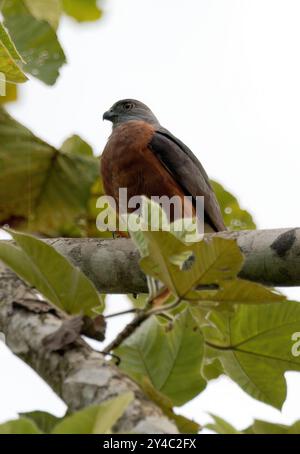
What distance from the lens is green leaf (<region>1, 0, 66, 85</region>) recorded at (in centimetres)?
411

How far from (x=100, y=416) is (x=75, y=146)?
3.35 meters

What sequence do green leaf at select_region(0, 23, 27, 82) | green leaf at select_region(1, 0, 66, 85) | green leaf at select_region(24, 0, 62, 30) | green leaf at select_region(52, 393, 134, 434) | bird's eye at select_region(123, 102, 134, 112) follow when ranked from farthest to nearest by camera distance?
bird's eye at select_region(123, 102, 134, 112)
green leaf at select_region(1, 0, 66, 85)
green leaf at select_region(24, 0, 62, 30)
green leaf at select_region(0, 23, 27, 82)
green leaf at select_region(52, 393, 134, 434)

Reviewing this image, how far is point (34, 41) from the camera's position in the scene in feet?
13.8

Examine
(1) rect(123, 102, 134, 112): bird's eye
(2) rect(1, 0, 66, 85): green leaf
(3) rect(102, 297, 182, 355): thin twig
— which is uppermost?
(1) rect(123, 102, 134, 112): bird's eye

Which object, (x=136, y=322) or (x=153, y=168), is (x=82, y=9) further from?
(x=136, y=322)

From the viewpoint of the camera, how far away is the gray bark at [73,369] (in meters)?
1.77

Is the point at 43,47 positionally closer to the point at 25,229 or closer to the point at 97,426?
the point at 25,229

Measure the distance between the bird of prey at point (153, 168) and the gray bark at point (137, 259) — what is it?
69.2 inches

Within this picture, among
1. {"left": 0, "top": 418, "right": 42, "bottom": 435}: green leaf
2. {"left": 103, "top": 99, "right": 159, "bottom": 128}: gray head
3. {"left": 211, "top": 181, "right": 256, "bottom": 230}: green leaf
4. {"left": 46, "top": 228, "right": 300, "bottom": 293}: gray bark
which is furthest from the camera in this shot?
{"left": 103, "top": 99, "right": 159, "bottom": 128}: gray head

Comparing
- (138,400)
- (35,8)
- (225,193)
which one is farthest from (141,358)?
(225,193)

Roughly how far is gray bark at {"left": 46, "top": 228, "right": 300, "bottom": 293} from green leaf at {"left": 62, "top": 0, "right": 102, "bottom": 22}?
4.99 ft

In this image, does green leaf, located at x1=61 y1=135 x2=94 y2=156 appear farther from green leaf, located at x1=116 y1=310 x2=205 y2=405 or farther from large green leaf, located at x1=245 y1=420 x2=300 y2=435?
large green leaf, located at x1=245 y1=420 x2=300 y2=435

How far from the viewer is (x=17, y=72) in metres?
3.04

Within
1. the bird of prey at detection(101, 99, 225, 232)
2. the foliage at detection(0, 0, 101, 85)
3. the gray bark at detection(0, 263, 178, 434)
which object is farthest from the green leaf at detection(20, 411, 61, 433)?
the bird of prey at detection(101, 99, 225, 232)
